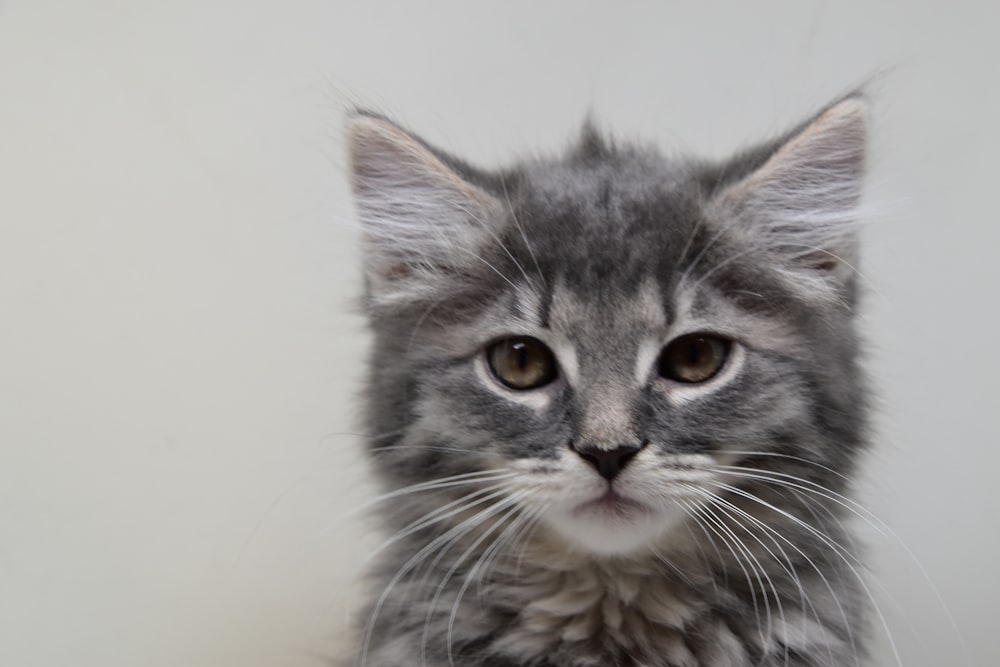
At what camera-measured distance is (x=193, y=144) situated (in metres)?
1.73

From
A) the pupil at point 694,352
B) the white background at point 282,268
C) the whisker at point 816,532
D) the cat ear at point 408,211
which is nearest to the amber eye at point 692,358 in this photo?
the pupil at point 694,352

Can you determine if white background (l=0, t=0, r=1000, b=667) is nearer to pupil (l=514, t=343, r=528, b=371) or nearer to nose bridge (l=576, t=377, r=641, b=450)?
pupil (l=514, t=343, r=528, b=371)

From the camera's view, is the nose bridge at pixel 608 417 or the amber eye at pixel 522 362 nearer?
the nose bridge at pixel 608 417

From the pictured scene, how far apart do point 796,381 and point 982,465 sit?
91 cm

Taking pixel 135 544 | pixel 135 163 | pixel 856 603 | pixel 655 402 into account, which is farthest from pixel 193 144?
pixel 856 603

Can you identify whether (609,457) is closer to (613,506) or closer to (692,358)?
(613,506)

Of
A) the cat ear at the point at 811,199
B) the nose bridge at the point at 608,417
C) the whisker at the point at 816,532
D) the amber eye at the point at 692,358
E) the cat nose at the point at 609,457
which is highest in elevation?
the cat ear at the point at 811,199

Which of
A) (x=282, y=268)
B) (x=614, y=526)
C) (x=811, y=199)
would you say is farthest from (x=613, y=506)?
(x=282, y=268)

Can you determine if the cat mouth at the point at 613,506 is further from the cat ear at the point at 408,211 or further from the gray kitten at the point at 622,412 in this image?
the cat ear at the point at 408,211

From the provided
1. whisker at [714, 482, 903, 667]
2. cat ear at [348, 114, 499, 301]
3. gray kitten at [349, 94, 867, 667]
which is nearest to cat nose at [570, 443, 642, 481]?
gray kitten at [349, 94, 867, 667]

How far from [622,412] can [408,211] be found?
52cm

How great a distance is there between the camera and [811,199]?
1.28m

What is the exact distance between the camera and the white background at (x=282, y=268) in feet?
5.43

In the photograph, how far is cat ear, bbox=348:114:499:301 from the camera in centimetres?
131
